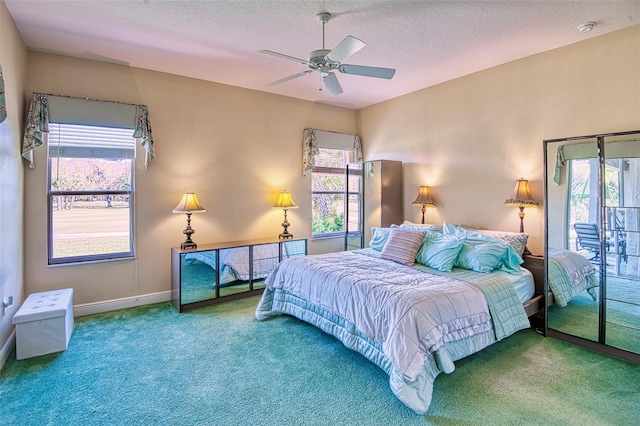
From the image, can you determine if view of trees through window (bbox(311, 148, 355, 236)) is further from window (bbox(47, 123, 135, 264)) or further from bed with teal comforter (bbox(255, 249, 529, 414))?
window (bbox(47, 123, 135, 264))

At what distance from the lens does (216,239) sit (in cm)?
478

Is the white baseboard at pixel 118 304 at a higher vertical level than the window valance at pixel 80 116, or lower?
lower

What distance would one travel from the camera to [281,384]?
8.20 ft

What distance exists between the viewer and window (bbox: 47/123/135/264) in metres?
3.78

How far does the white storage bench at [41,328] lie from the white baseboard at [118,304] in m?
0.75

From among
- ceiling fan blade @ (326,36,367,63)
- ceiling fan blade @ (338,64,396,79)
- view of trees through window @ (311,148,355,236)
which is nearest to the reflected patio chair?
ceiling fan blade @ (338,64,396,79)

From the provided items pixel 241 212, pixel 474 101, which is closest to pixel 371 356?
pixel 241 212

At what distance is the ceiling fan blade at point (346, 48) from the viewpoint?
237 cm

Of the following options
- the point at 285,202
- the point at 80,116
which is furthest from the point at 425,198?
the point at 80,116

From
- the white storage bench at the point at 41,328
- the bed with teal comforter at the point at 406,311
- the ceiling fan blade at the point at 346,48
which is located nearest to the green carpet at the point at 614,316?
the bed with teal comforter at the point at 406,311

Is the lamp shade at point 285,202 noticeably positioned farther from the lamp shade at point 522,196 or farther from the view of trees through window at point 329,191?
the lamp shade at point 522,196

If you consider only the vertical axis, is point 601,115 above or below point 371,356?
above

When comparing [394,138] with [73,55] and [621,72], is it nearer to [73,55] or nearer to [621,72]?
[621,72]

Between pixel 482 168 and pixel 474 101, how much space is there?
0.89m
